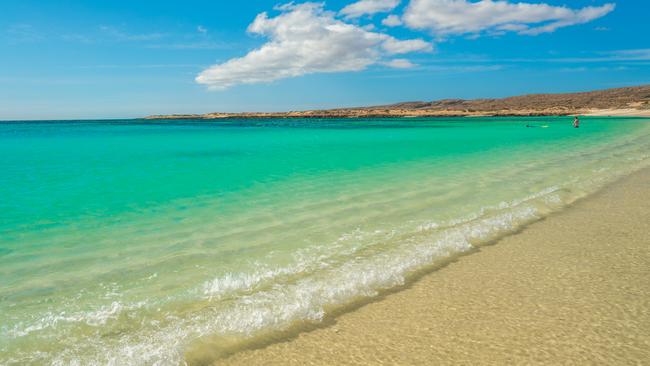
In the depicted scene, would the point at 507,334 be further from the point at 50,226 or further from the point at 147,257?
the point at 50,226

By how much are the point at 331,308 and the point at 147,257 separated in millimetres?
3669

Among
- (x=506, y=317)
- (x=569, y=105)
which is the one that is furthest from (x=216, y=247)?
(x=569, y=105)

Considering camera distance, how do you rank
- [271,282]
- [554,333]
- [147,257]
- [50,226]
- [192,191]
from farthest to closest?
[192,191]
[50,226]
[147,257]
[271,282]
[554,333]

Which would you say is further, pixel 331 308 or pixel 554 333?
pixel 331 308

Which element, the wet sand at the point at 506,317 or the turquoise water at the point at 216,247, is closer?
the wet sand at the point at 506,317

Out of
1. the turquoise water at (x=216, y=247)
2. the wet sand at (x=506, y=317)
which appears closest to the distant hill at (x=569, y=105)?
the turquoise water at (x=216, y=247)

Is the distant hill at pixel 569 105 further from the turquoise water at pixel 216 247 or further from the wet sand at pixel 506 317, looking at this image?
the wet sand at pixel 506 317

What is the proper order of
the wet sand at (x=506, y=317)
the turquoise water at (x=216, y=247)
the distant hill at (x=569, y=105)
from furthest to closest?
the distant hill at (x=569, y=105)
the turquoise water at (x=216, y=247)
the wet sand at (x=506, y=317)

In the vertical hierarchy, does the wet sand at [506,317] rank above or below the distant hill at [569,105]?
below

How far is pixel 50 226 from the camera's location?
9.43 m

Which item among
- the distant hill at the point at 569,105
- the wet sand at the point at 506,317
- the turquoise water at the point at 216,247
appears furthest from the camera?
the distant hill at the point at 569,105

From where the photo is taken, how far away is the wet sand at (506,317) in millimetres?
3889

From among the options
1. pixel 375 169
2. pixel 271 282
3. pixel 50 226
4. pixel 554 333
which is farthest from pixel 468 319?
pixel 375 169

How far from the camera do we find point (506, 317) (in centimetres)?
458
